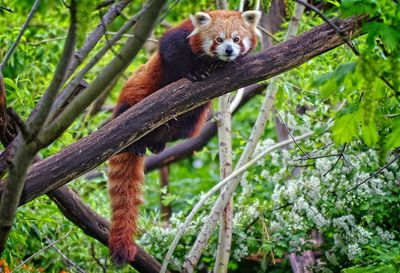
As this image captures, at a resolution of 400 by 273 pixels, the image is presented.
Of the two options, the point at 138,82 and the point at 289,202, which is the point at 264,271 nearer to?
the point at 289,202

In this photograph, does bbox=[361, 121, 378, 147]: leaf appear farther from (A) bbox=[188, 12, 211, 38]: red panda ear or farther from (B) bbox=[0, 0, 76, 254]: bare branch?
(A) bbox=[188, 12, 211, 38]: red panda ear

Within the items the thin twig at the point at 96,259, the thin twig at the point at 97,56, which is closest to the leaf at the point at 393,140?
the thin twig at the point at 97,56

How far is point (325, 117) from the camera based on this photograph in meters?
5.73

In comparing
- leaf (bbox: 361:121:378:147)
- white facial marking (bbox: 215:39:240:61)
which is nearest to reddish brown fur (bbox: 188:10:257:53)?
white facial marking (bbox: 215:39:240:61)

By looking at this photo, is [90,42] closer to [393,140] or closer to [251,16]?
[393,140]

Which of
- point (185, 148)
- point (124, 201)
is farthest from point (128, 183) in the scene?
point (185, 148)

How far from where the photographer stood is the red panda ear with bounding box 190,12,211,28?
4645mm

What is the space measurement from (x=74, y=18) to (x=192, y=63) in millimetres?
2049

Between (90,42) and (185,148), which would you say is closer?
(90,42)

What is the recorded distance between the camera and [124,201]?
14.6 feet

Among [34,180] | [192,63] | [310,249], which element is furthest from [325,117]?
[34,180]

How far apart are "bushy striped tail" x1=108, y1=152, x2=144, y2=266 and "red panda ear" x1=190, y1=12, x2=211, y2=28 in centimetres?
104

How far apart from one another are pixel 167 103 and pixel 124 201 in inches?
40.8

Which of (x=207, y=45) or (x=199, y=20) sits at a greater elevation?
(x=199, y=20)
